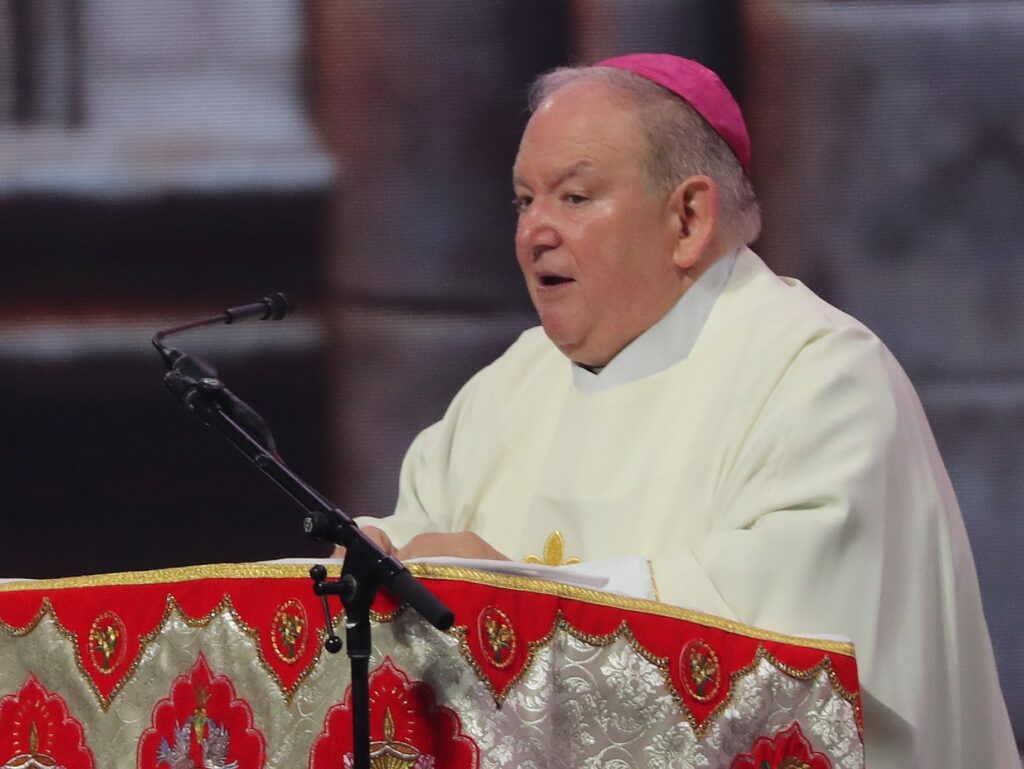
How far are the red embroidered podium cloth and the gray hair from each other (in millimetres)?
1291

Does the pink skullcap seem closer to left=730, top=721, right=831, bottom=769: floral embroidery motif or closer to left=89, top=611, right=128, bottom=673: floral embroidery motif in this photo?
left=730, top=721, right=831, bottom=769: floral embroidery motif

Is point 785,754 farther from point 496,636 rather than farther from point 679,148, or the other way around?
point 679,148

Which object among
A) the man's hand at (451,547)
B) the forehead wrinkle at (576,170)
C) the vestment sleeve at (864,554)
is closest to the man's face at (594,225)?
the forehead wrinkle at (576,170)

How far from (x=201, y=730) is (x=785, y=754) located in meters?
0.84

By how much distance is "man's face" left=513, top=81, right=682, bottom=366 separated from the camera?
3.31m

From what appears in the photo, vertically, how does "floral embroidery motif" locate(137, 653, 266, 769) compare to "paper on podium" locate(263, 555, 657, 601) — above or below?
below

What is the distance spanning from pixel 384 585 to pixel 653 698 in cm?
46

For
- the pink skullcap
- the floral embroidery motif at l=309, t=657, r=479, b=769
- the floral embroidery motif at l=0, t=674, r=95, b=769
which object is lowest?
the floral embroidery motif at l=0, t=674, r=95, b=769

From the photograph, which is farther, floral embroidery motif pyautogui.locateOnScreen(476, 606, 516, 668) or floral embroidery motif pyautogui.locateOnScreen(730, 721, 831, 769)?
floral embroidery motif pyautogui.locateOnScreen(730, 721, 831, 769)

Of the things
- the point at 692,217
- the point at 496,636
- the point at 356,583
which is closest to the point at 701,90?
the point at 692,217

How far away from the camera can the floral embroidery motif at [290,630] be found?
217 cm

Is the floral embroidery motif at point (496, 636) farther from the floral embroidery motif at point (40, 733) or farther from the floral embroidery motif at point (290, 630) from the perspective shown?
the floral embroidery motif at point (40, 733)

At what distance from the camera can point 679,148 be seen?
11.1ft

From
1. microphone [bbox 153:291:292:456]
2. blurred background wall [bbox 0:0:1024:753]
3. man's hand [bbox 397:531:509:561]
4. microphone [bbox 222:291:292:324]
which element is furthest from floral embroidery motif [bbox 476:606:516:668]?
blurred background wall [bbox 0:0:1024:753]
